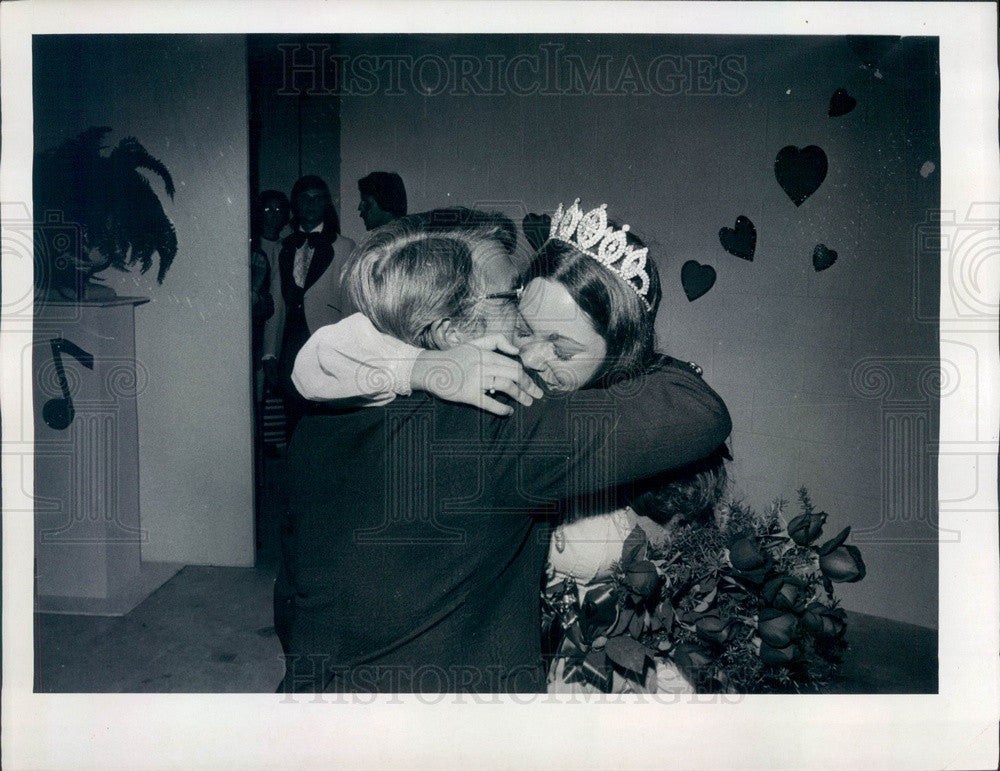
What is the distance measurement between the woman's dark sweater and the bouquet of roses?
0.12 meters

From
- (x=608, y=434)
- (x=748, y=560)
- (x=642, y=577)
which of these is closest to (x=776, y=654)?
(x=748, y=560)

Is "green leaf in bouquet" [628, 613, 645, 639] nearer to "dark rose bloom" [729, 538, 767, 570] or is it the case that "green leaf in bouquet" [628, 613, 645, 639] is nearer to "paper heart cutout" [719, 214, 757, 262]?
"dark rose bloom" [729, 538, 767, 570]

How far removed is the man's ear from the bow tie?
0.28m

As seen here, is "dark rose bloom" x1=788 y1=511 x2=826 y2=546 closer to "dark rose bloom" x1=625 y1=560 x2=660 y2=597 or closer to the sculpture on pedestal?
"dark rose bloom" x1=625 y1=560 x2=660 y2=597

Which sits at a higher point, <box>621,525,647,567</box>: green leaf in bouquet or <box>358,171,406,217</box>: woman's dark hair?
<box>358,171,406,217</box>: woman's dark hair

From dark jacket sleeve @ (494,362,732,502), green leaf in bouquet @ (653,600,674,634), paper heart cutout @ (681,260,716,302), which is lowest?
green leaf in bouquet @ (653,600,674,634)

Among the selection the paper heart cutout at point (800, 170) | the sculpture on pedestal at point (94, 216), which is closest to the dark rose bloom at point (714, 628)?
the paper heart cutout at point (800, 170)

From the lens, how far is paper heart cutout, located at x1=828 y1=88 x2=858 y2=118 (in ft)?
5.39

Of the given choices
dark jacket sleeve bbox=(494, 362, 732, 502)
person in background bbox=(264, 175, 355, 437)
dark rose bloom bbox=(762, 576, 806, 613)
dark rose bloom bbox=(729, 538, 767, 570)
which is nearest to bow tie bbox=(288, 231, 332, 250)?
person in background bbox=(264, 175, 355, 437)

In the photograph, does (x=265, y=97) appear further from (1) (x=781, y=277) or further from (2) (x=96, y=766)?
(2) (x=96, y=766)

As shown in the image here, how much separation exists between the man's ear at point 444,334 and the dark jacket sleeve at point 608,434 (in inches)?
7.5

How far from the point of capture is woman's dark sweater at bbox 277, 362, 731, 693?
162 centimetres

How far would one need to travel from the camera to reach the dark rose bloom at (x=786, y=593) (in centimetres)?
165

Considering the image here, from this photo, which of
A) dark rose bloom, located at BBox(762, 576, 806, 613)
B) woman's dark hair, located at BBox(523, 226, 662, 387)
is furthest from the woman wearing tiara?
dark rose bloom, located at BBox(762, 576, 806, 613)
